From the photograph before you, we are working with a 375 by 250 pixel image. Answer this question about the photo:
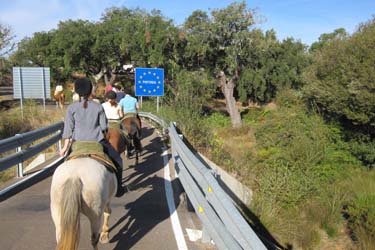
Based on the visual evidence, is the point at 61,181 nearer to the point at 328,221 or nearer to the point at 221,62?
the point at 328,221

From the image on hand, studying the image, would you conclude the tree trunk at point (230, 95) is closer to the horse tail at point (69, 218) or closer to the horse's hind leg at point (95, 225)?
the horse's hind leg at point (95, 225)

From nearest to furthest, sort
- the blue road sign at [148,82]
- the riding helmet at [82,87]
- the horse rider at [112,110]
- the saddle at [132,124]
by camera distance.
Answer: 1. the riding helmet at [82,87]
2. the horse rider at [112,110]
3. the saddle at [132,124]
4. the blue road sign at [148,82]

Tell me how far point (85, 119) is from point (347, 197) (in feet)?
32.2

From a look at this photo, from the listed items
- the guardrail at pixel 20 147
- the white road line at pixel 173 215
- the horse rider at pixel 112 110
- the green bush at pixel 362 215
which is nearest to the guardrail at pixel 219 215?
the white road line at pixel 173 215

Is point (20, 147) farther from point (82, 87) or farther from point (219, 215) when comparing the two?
point (219, 215)

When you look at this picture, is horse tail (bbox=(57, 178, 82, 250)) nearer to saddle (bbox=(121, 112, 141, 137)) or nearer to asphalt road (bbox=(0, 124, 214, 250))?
asphalt road (bbox=(0, 124, 214, 250))

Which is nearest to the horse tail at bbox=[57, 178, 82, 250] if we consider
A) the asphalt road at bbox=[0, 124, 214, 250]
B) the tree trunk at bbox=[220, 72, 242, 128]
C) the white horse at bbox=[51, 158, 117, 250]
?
the white horse at bbox=[51, 158, 117, 250]

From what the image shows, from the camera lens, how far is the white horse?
4234mm

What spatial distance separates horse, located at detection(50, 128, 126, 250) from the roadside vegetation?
3792 millimetres

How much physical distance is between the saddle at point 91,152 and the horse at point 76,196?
0.14 metres

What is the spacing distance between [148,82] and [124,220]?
1752 centimetres

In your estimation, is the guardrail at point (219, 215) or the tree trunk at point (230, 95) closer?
the guardrail at point (219, 215)

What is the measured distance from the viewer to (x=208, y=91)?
59.9 ft

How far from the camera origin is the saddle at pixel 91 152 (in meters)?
5.23
